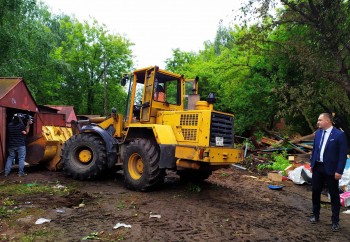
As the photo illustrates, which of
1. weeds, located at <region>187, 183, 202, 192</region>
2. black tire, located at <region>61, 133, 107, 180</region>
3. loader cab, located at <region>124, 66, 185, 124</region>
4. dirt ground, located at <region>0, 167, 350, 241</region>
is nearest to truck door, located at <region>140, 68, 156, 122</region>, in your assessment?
loader cab, located at <region>124, 66, 185, 124</region>

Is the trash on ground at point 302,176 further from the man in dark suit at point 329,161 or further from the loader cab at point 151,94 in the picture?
the loader cab at point 151,94

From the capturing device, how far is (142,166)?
7.18 metres

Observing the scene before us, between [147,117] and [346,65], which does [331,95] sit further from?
[147,117]

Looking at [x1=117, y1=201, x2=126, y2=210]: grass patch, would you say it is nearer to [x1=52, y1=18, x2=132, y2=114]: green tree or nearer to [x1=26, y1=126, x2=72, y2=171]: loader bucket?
[x1=26, y1=126, x2=72, y2=171]: loader bucket

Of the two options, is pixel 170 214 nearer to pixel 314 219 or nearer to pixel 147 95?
pixel 314 219

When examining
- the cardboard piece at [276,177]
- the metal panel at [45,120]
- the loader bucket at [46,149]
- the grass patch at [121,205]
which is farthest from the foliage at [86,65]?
the grass patch at [121,205]

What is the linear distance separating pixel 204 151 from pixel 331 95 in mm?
8973

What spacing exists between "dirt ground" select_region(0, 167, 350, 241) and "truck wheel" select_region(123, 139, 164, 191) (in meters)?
0.26

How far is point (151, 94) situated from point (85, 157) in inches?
94.9

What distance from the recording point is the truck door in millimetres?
7418

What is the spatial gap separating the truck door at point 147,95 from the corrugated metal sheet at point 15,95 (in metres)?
4.22

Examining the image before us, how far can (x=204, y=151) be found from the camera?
6.34 m

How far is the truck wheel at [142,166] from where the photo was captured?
6793 mm

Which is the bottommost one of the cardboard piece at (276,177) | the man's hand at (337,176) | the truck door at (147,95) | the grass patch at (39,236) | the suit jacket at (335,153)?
the grass patch at (39,236)
